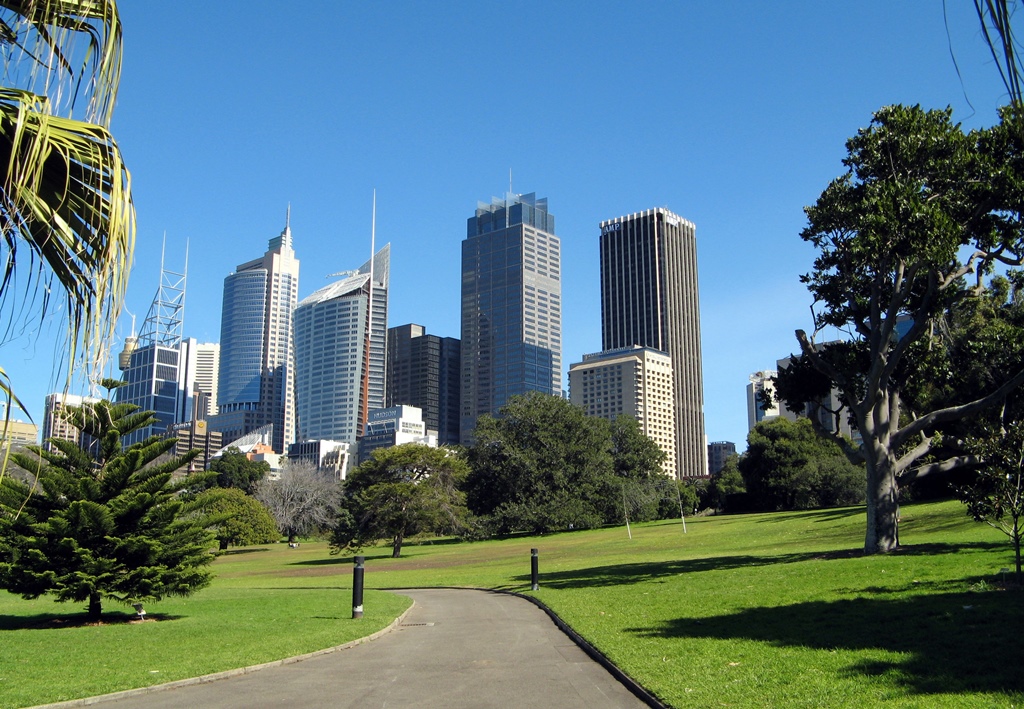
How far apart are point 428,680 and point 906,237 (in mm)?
16224

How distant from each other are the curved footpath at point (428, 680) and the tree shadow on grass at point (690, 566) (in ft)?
29.8

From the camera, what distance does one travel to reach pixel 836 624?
10836 millimetres

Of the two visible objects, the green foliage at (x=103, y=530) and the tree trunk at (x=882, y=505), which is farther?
the tree trunk at (x=882, y=505)

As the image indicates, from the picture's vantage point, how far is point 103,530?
54.1 ft

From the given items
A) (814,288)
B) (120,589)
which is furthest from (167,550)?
(814,288)

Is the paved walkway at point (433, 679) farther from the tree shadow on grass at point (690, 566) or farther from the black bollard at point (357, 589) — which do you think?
the tree shadow on grass at point (690, 566)

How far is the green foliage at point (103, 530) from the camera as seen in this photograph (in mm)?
16078

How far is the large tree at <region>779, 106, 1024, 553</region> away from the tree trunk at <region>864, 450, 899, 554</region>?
1.1 inches

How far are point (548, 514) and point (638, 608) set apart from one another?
53.4 metres

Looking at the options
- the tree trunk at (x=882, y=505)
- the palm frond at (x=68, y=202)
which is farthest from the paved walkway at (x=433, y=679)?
the tree trunk at (x=882, y=505)

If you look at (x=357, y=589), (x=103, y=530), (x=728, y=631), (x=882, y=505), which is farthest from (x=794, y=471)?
(x=728, y=631)

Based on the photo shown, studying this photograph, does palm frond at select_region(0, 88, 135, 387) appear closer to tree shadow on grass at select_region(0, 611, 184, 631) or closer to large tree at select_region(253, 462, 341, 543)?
tree shadow on grass at select_region(0, 611, 184, 631)

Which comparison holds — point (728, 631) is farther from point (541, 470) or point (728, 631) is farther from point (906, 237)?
point (541, 470)

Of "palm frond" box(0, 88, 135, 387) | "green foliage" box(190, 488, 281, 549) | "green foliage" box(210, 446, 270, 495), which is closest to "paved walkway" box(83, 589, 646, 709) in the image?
"palm frond" box(0, 88, 135, 387)
